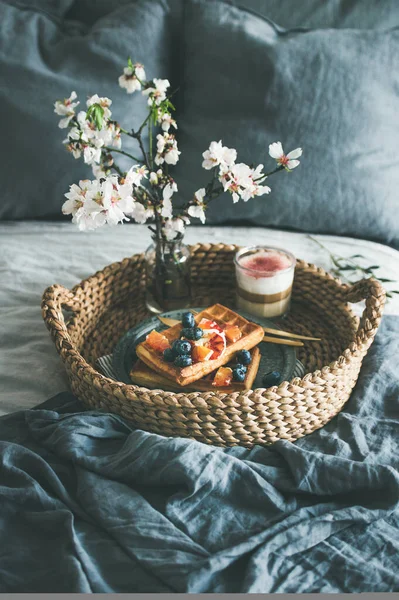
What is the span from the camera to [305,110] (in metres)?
1.68

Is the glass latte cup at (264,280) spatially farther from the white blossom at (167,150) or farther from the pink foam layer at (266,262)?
the white blossom at (167,150)

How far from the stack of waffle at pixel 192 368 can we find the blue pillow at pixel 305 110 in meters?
0.62

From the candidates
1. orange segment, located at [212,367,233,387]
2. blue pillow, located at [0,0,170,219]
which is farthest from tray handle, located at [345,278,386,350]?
blue pillow, located at [0,0,170,219]

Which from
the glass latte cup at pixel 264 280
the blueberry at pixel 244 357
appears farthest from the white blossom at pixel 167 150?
the blueberry at pixel 244 357

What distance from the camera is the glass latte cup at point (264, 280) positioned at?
136 cm

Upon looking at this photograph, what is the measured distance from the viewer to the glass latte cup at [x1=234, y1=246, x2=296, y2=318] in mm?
1361

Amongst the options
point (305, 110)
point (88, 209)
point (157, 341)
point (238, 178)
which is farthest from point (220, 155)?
point (305, 110)

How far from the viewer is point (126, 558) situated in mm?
912

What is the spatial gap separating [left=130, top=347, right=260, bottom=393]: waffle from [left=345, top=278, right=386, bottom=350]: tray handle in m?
0.22

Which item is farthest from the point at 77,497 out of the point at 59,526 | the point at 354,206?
the point at 354,206

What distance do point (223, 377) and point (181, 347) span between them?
99mm

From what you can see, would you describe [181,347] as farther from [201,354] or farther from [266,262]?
[266,262]

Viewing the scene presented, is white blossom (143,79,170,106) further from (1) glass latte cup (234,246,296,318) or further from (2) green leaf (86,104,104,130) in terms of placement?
(1) glass latte cup (234,246,296,318)

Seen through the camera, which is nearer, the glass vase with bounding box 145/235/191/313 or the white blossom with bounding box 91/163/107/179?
the white blossom with bounding box 91/163/107/179
